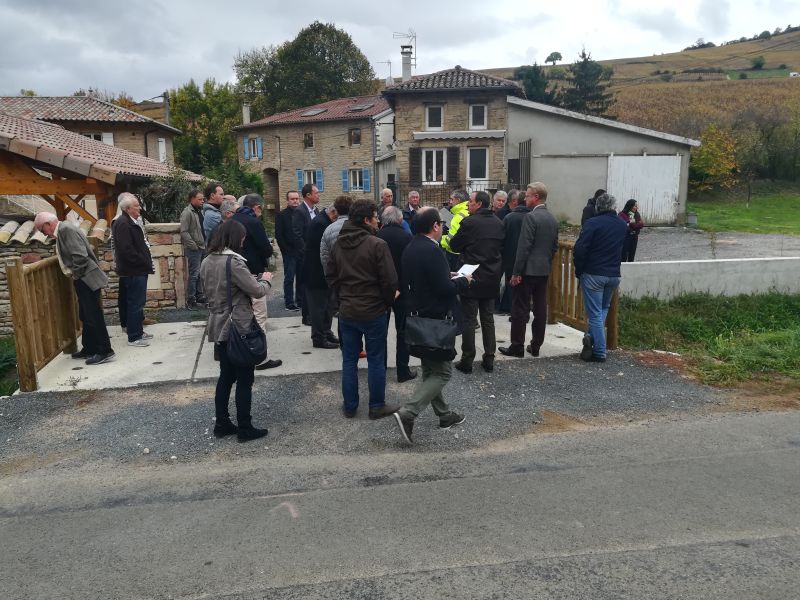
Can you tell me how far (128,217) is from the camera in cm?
734

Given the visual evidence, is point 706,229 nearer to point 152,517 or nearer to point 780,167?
point 780,167

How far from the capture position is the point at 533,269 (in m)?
6.86

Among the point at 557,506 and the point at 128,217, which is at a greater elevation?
the point at 128,217

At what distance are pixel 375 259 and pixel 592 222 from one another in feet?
8.91

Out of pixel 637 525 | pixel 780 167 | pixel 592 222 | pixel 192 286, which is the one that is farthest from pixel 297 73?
pixel 637 525

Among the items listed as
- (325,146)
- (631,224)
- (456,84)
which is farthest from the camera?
(325,146)

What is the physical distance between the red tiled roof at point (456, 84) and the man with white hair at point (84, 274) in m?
25.2

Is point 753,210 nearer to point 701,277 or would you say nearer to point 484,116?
point 484,116

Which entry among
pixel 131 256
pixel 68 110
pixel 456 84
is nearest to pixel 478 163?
pixel 456 84

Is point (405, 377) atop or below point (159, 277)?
below

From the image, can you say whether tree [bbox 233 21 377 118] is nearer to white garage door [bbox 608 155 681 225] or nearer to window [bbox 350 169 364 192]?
window [bbox 350 169 364 192]

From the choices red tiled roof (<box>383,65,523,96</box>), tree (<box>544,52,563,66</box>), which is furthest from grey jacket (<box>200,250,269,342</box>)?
tree (<box>544,52,563,66</box>)

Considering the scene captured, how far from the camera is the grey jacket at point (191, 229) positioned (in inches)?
383

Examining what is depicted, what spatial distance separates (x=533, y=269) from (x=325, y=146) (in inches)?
1443
